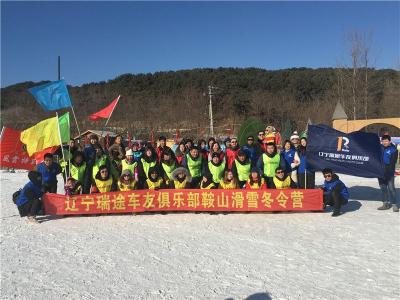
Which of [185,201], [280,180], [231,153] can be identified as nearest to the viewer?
[185,201]

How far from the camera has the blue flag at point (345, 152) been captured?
8.48m

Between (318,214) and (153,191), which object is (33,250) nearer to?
(153,191)

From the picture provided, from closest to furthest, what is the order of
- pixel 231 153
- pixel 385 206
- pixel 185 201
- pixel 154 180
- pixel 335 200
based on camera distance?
pixel 335 200 < pixel 185 201 < pixel 154 180 < pixel 385 206 < pixel 231 153

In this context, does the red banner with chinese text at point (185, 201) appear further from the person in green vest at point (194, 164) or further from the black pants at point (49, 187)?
the person in green vest at point (194, 164)

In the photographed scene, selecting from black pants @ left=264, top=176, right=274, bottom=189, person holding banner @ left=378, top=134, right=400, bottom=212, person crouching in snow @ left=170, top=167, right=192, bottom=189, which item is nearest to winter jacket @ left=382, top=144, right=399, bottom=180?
person holding banner @ left=378, top=134, right=400, bottom=212

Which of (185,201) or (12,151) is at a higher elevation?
(12,151)

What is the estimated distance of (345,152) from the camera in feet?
28.3

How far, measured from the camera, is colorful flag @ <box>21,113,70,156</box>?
8.59 metres

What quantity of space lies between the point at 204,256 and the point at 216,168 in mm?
3214

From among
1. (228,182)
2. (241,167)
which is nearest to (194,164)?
(228,182)

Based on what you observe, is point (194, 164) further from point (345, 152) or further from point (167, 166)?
point (345, 152)

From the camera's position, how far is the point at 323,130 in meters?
8.83

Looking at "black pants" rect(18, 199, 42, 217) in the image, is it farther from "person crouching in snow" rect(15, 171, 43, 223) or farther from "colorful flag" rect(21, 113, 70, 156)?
"colorful flag" rect(21, 113, 70, 156)

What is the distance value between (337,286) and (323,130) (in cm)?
482
